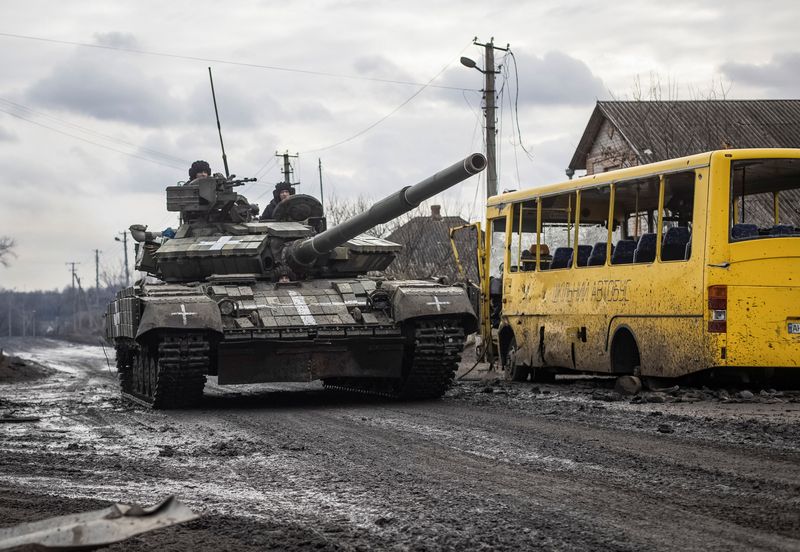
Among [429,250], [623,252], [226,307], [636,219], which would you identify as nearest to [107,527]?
[226,307]

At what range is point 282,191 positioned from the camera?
1725 centimetres

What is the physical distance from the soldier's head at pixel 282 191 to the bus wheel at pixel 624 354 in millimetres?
5133

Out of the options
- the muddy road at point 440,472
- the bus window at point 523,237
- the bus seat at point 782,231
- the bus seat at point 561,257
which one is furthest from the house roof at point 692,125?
the muddy road at point 440,472

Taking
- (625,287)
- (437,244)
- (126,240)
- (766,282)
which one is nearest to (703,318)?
(766,282)

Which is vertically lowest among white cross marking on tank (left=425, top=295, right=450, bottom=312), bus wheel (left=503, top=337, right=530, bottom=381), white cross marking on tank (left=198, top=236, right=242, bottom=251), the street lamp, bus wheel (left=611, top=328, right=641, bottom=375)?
bus wheel (left=503, top=337, right=530, bottom=381)

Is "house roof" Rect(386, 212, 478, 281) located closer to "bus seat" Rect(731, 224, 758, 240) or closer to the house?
the house

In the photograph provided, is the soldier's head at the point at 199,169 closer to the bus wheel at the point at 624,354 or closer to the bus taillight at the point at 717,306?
the bus wheel at the point at 624,354

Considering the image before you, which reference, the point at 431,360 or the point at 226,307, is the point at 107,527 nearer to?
the point at 226,307

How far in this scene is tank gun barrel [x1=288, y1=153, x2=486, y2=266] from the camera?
11977 millimetres

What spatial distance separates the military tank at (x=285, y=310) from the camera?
1312 cm

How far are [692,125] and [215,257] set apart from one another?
1939 cm

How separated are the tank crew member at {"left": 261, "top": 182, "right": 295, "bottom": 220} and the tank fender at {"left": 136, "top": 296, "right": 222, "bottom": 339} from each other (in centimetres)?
371

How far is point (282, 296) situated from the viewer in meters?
14.3

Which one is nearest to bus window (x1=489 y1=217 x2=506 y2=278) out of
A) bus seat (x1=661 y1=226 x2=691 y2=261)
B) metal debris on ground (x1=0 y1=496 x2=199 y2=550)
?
bus seat (x1=661 y1=226 x2=691 y2=261)
